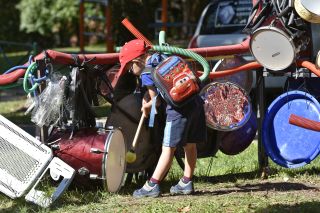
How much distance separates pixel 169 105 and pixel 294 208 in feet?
3.91

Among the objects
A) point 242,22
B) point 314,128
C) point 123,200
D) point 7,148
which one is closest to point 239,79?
point 314,128

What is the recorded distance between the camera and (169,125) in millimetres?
5164

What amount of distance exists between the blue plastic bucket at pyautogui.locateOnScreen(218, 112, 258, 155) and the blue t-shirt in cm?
87

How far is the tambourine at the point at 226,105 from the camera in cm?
575

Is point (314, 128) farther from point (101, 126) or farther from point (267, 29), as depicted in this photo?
point (101, 126)

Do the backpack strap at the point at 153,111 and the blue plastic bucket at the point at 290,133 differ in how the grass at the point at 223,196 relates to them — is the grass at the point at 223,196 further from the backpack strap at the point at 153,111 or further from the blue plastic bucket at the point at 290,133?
the backpack strap at the point at 153,111

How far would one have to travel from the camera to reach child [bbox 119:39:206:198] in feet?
16.9

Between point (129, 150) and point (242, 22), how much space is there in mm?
6052

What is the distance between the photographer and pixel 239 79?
6.26m

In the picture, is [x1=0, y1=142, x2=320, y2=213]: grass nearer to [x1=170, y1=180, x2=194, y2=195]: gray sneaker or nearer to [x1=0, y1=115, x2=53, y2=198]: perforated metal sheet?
[x1=170, y1=180, x2=194, y2=195]: gray sneaker

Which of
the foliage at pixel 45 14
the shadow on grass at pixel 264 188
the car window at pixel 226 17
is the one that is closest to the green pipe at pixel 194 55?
the shadow on grass at pixel 264 188

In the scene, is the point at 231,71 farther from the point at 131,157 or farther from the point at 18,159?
the point at 18,159

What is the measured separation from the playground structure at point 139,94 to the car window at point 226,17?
206 inches

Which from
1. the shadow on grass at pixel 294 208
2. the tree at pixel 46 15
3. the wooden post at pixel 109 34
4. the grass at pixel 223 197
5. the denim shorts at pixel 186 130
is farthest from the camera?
the tree at pixel 46 15
